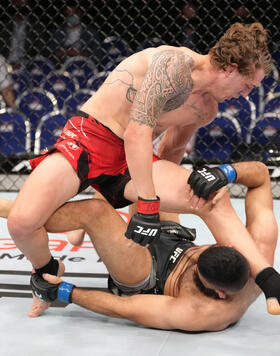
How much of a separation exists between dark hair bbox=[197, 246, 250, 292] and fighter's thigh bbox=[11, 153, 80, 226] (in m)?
0.49

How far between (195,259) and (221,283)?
191 mm

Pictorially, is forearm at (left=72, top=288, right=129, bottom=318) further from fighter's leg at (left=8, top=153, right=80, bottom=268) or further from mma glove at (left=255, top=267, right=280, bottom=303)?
mma glove at (left=255, top=267, right=280, bottom=303)

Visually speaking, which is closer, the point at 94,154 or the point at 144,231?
the point at 144,231

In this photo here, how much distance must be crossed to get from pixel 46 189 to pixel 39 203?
5 centimetres

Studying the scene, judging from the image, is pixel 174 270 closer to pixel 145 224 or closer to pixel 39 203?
pixel 145 224

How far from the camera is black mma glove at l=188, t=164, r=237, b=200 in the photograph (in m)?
1.74

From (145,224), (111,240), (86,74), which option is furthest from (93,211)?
(86,74)

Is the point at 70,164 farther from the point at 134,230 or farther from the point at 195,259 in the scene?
the point at 195,259

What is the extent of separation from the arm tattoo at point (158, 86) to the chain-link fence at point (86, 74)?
2.27m

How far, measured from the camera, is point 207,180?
1748mm

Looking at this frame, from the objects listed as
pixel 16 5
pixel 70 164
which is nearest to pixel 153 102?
pixel 70 164

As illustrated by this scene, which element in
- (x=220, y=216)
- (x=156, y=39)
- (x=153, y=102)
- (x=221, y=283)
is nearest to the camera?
(x=221, y=283)

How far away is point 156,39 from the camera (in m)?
4.36

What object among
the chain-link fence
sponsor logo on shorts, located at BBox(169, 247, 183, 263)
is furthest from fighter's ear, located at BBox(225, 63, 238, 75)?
the chain-link fence
